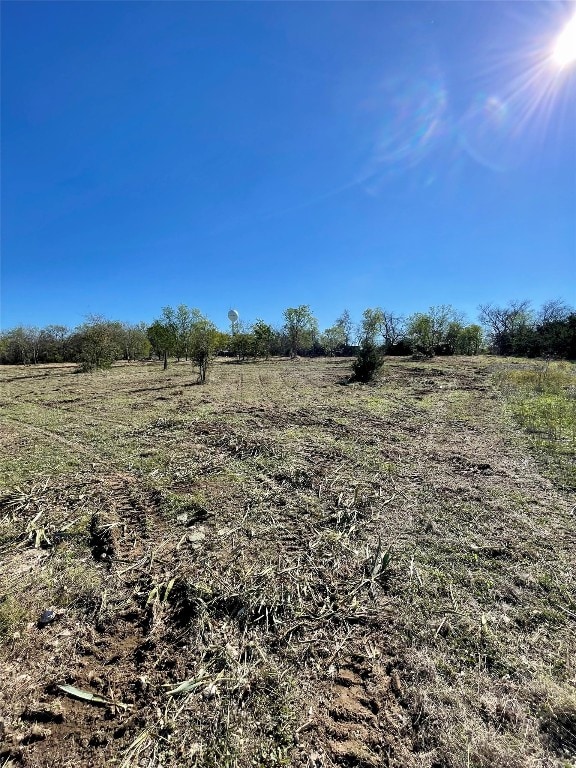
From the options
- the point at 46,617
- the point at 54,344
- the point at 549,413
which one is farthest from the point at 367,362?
the point at 54,344

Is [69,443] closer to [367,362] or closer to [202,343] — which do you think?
[202,343]

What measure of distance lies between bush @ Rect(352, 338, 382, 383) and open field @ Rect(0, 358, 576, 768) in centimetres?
1321

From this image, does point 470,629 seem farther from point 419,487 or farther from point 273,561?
point 419,487

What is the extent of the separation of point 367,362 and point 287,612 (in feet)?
58.1

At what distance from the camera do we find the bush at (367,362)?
19.7m

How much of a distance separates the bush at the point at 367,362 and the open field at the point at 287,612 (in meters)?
13.2

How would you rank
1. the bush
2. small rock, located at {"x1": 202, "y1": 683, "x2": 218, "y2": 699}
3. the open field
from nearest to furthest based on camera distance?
the open field
small rock, located at {"x1": 202, "y1": 683, "x2": 218, "y2": 699}
the bush

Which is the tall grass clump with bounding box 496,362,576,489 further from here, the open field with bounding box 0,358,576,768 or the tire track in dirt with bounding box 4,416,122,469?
the tire track in dirt with bounding box 4,416,122,469

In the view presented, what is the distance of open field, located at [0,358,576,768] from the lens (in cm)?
202

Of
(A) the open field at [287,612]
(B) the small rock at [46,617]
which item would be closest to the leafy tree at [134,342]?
(A) the open field at [287,612]

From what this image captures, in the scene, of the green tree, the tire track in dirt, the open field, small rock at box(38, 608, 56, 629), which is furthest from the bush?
small rock at box(38, 608, 56, 629)

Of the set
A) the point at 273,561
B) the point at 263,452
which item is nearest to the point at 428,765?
the point at 273,561

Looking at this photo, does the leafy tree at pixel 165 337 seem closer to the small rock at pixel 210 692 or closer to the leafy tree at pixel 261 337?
the leafy tree at pixel 261 337

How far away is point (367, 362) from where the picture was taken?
19641 mm
